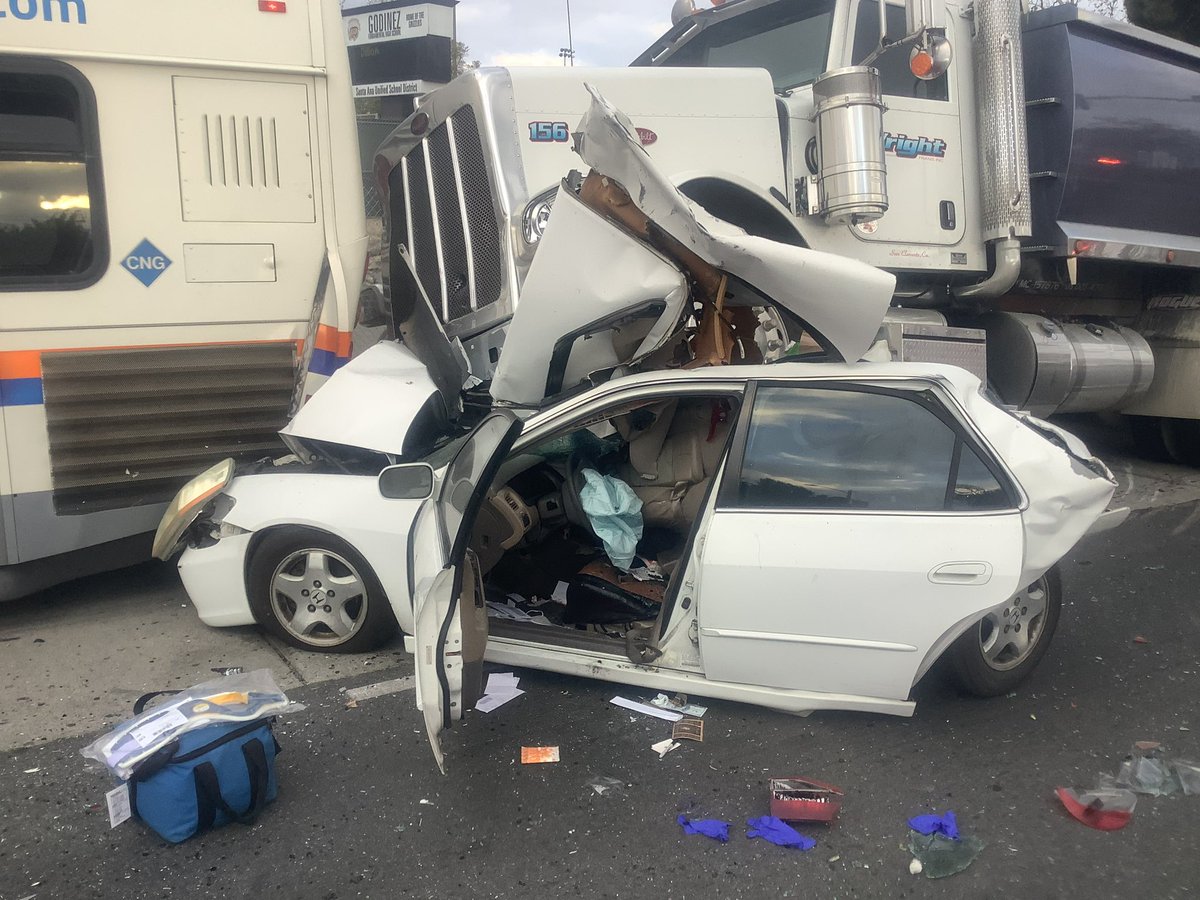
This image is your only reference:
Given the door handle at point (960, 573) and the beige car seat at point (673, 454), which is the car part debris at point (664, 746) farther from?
the door handle at point (960, 573)

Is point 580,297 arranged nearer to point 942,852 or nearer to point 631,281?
point 631,281

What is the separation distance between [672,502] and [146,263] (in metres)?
2.99

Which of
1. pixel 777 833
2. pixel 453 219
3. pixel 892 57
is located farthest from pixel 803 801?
pixel 892 57

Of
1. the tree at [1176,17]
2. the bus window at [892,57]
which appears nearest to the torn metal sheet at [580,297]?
the bus window at [892,57]

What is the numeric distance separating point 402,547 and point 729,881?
184 cm

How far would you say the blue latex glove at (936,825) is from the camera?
2904mm

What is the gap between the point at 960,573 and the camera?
3152 mm

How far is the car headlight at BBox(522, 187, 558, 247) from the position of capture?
5047 millimetres

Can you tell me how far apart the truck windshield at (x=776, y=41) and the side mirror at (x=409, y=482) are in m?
3.88

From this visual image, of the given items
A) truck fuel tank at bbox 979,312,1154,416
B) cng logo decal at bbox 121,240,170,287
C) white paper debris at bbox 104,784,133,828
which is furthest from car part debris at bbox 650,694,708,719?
truck fuel tank at bbox 979,312,1154,416

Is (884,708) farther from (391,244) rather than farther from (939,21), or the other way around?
(939,21)

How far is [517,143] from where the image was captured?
5164 millimetres

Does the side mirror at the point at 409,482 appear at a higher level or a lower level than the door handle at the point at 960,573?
higher

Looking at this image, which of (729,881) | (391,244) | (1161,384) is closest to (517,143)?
(391,244)
